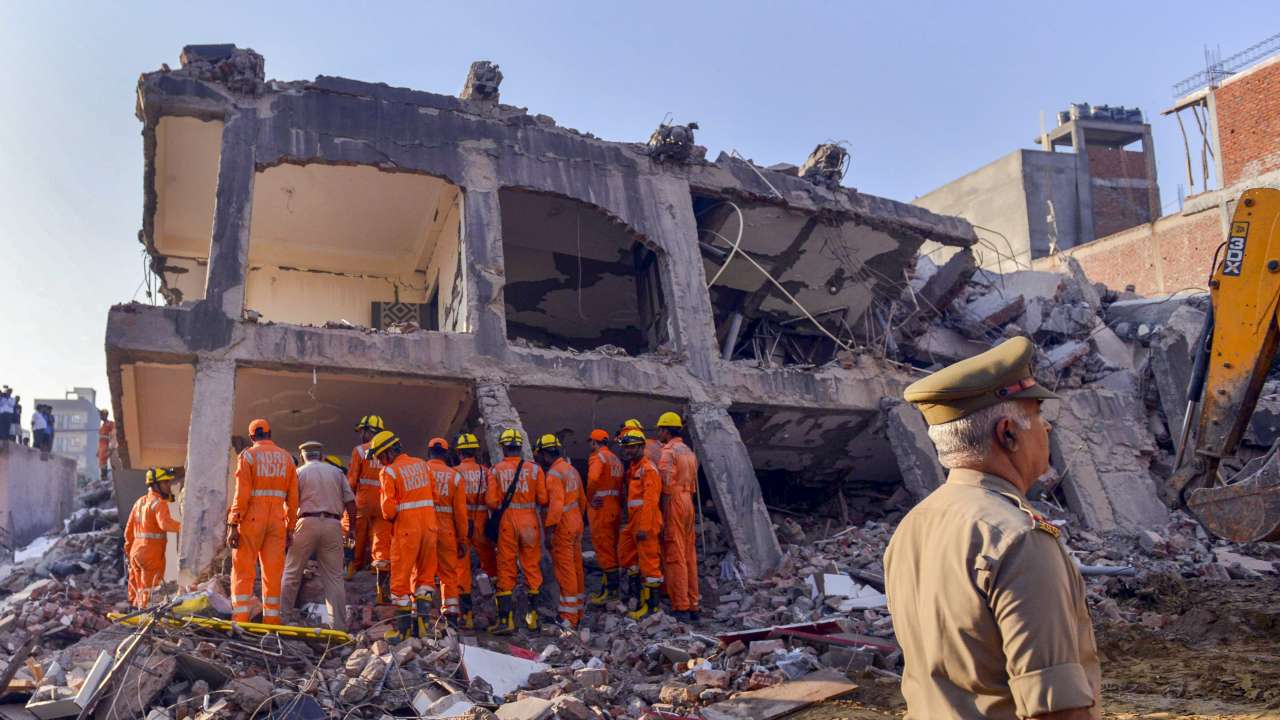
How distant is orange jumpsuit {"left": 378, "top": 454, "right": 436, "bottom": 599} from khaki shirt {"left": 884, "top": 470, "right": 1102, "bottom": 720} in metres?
6.87

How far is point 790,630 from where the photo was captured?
7.96 m

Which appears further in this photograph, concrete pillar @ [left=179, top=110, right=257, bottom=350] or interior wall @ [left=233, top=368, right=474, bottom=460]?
interior wall @ [left=233, top=368, right=474, bottom=460]

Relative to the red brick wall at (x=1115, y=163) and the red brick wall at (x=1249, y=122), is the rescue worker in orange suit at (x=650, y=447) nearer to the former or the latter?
the red brick wall at (x=1249, y=122)

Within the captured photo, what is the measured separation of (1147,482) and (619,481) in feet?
25.9

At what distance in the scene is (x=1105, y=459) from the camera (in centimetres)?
1359

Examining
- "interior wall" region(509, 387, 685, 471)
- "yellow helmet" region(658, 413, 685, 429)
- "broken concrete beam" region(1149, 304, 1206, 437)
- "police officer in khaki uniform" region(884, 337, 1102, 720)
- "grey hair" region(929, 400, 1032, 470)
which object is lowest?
"police officer in khaki uniform" region(884, 337, 1102, 720)

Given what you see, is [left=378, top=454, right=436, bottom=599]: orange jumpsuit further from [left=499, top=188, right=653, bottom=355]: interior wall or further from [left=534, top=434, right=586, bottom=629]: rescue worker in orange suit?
[left=499, top=188, right=653, bottom=355]: interior wall

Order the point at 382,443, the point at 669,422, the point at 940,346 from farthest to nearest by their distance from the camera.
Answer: the point at 940,346
the point at 669,422
the point at 382,443

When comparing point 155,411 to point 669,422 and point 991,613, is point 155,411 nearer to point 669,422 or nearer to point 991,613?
point 669,422

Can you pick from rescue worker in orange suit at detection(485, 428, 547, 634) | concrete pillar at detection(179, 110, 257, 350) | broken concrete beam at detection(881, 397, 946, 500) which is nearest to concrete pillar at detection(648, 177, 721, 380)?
broken concrete beam at detection(881, 397, 946, 500)

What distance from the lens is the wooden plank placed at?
242 inches

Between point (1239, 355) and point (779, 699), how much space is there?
4303mm

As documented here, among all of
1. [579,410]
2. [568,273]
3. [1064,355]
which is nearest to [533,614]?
[579,410]

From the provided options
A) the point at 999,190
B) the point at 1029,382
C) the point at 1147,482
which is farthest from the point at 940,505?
the point at 999,190
